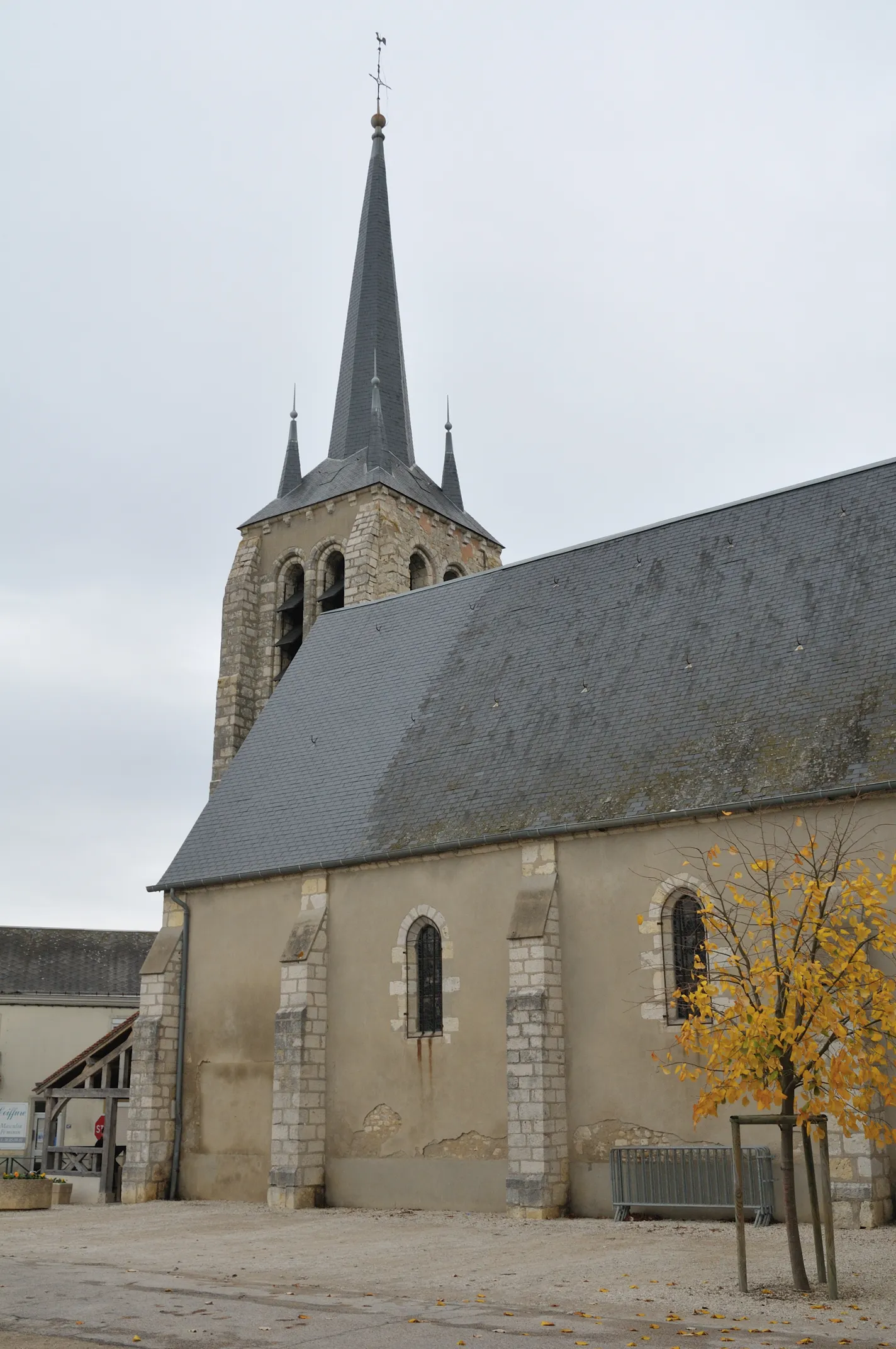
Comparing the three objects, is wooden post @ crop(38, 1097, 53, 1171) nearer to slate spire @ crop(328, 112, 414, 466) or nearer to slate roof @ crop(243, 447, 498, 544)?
slate roof @ crop(243, 447, 498, 544)

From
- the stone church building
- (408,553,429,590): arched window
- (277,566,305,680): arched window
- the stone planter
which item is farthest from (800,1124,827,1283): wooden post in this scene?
(408,553,429,590): arched window

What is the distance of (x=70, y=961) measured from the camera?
39.6 metres

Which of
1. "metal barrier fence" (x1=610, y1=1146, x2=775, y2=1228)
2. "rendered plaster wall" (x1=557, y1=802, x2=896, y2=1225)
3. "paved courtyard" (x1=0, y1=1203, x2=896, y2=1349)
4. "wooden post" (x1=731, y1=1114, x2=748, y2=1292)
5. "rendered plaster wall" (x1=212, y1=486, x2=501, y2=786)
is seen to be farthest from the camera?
"rendered plaster wall" (x1=212, y1=486, x2=501, y2=786)

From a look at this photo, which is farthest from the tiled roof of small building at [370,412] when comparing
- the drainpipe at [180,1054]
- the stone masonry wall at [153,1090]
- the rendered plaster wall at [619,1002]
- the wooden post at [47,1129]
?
the rendered plaster wall at [619,1002]

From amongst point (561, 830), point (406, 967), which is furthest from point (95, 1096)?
point (561, 830)

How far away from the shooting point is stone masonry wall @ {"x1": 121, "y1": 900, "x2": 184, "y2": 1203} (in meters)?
19.1

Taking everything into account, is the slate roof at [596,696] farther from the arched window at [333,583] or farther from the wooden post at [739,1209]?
the arched window at [333,583]

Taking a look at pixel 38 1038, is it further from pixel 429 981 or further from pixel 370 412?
pixel 429 981

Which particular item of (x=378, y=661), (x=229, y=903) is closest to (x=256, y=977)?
(x=229, y=903)

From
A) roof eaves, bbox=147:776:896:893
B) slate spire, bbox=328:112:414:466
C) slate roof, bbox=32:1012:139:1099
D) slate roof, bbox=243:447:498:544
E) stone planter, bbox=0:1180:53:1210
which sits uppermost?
slate spire, bbox=328:112:414:466

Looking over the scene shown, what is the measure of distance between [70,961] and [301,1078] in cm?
2428

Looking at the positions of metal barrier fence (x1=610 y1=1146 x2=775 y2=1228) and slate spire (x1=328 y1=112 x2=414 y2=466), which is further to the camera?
slate spire (x1=328 y1=112 x2=414 y2=466)

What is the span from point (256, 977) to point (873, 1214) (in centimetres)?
973

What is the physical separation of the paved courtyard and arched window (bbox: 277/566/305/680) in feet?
55.0
